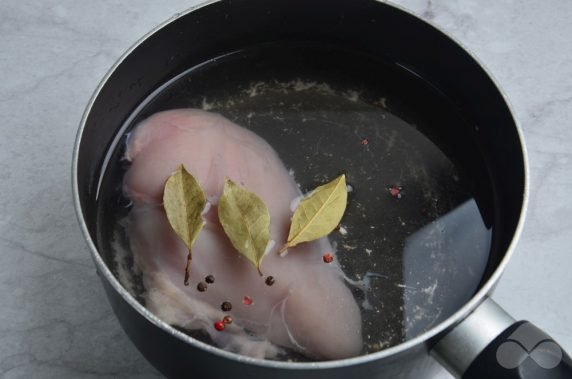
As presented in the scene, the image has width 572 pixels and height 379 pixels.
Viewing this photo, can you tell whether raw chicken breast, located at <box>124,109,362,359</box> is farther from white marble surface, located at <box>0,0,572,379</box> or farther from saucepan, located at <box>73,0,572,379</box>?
white marble surface, located at <box>0,0,572,379</box>

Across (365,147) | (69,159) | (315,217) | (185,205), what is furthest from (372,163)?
(69,159)

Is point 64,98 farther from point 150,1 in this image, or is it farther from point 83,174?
point 83,174

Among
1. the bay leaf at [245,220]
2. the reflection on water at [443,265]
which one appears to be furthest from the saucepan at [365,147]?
the bay leaf at [245,220]

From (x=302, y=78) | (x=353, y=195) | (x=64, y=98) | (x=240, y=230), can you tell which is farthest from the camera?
(x=64, y=98)

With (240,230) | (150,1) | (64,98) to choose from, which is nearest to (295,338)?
(240,230)

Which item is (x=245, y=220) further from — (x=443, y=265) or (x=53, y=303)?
(x=53, y=303)
